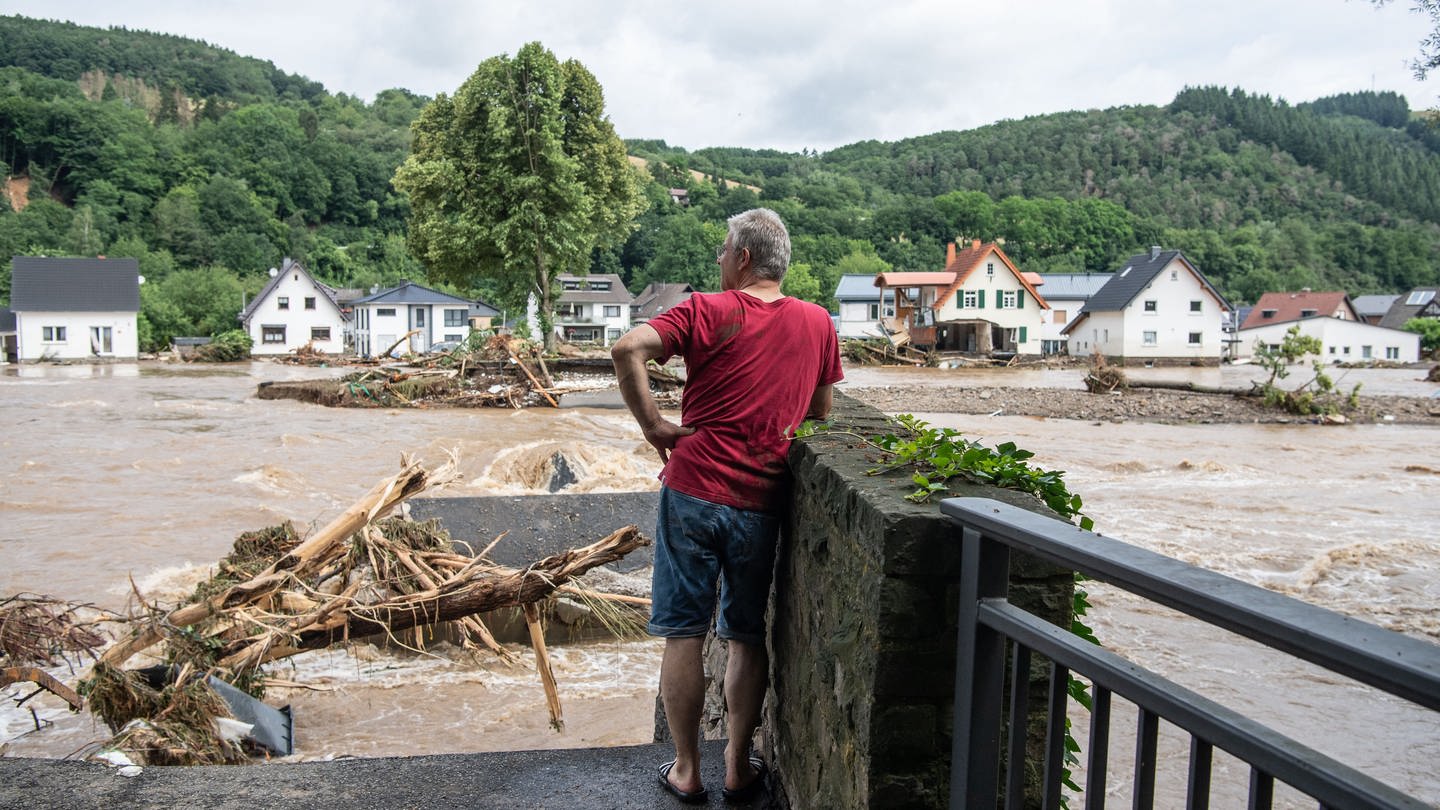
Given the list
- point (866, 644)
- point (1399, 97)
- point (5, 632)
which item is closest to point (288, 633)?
point (5, 632)

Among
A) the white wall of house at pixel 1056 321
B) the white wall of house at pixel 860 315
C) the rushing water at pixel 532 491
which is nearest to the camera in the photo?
the rushing water at pixel 532 491

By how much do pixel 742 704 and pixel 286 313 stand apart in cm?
7699

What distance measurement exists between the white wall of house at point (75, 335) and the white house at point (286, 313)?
26.2 feet

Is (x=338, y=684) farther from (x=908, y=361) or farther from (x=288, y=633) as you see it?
(x=908, y=361)

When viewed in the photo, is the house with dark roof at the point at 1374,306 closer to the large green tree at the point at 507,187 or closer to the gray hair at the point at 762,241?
the large green tree at the point at 507,187

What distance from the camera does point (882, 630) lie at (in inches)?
91.8

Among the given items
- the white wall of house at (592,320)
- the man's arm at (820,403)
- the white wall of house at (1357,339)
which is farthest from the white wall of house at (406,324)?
the man's arm at (820,403)

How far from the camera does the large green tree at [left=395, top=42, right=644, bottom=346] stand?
4031 centimetres

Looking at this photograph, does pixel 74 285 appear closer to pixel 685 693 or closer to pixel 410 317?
pixel 410 317

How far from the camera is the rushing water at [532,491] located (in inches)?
263

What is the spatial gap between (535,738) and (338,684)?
1562mm

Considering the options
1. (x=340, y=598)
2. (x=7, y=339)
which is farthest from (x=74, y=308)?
(x=340, y=598)

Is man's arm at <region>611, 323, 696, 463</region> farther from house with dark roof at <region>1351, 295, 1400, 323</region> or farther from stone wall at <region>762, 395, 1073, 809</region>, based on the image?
house with dark roof at <region>1351, 295, 1400, 323</region>

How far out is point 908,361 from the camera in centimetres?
5762
